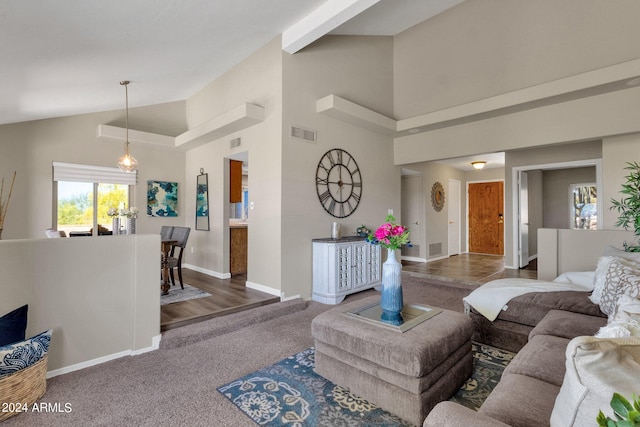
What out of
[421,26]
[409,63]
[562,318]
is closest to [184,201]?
[409,63]

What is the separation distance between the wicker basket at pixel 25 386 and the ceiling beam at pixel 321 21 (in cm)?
393

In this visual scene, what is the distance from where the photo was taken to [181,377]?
2.33 metres

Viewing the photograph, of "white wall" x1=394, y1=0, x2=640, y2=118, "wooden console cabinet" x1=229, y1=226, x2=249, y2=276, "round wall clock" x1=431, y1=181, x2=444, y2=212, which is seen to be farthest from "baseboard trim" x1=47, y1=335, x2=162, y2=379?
"round wall clock" x1=431, y1=181, x2=444, y2=212

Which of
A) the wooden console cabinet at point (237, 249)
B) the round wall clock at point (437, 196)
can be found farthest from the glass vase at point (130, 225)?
the round wall clock at point (437, 196)

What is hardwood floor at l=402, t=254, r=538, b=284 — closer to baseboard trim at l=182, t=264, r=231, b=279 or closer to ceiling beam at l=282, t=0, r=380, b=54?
baseboard trim at l=182, t=264, r=231, b=279

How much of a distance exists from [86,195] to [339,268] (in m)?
4.42

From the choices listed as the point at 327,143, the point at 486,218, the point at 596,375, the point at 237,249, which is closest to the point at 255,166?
the point at 327,143

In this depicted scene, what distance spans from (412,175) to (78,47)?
6.48m

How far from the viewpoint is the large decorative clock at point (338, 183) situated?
4587 millimetres

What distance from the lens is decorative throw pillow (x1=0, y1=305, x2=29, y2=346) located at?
202 cm

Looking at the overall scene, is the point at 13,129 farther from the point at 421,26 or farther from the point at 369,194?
the point at 421,26

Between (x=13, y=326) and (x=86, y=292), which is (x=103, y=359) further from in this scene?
(x=13, y=326)

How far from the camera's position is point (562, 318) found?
224cm

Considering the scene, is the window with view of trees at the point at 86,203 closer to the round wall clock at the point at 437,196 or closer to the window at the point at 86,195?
the window at the point at 86,195
